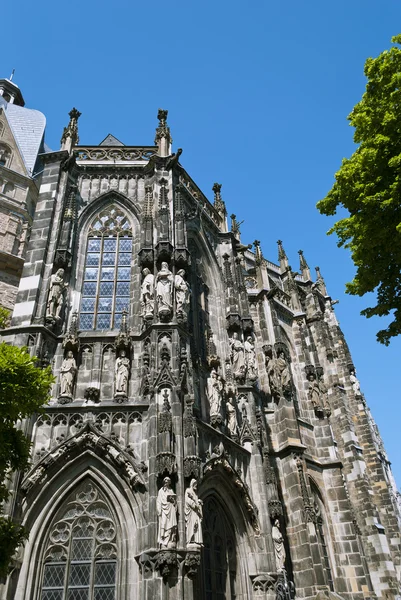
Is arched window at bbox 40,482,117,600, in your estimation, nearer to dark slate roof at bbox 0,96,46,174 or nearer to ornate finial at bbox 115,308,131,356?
ornate finial at bbox 115,308,131,356

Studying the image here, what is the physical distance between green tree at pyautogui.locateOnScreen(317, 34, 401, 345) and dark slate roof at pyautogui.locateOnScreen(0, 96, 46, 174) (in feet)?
60.4

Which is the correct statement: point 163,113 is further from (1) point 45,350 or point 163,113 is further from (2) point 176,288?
(1) point 45,350

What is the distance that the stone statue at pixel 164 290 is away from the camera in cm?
1315

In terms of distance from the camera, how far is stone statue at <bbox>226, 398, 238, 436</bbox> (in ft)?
46.8

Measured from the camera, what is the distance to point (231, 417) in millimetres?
14477

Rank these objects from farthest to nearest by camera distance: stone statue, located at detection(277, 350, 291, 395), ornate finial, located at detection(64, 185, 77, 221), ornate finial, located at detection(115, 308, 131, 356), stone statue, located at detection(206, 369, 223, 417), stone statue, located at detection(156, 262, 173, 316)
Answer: stone statue, located at detection(277, 350, 291, 395) < ornate finial, located at detection(64, 185, 77, 221) < stone statue, located at detection(206, 369, 223, 417) < stone statue, located at detection(156, 262, 173, 316) < ornate finial, located at detection(115, 308, 131, 356)

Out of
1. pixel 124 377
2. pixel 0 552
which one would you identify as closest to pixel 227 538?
pixel 124 377

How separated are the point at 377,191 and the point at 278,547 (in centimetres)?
932

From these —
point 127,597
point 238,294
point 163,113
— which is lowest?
point 127,597

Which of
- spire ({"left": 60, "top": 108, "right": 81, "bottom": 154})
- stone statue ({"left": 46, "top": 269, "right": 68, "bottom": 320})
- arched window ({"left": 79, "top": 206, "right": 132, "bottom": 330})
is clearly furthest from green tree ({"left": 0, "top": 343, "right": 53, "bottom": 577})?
spire ({"left": 60, "top": 108, "right": 81, "bottom": 154})

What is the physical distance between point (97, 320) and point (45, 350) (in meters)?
1.96

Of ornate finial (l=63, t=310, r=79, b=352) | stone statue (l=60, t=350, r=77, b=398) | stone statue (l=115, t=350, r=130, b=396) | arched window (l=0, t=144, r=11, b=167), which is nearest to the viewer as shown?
stone statue (l=60, t=350, r=77, b=398)

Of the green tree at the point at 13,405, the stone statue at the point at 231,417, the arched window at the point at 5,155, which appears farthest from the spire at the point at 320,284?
the green tree at the point at 13,405

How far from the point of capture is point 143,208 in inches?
628
